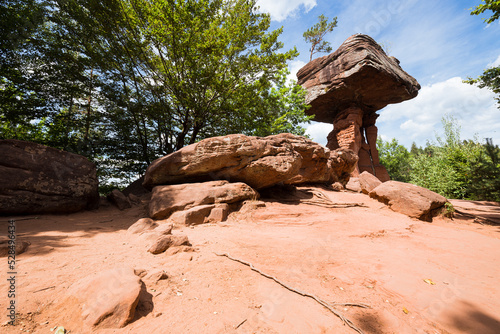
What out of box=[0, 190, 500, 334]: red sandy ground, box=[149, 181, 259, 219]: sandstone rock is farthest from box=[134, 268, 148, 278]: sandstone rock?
box=[149, 181, 259, 219]: sandstone rock

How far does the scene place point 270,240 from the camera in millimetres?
3770

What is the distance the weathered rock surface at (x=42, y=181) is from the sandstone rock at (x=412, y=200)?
414 inches

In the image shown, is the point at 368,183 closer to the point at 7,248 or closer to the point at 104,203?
the point at 104,203

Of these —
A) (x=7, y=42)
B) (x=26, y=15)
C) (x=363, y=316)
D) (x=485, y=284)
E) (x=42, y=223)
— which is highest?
(x=26, y=15)

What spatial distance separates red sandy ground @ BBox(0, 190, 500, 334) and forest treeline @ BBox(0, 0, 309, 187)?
662 cm

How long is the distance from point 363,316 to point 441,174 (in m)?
19.0

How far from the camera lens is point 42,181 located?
4961 mm

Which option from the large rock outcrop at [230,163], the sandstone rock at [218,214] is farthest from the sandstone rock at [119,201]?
the sandstone rock at [218,214]

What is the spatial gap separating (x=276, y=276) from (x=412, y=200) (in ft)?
23.6

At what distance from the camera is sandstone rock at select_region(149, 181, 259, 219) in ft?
17.3

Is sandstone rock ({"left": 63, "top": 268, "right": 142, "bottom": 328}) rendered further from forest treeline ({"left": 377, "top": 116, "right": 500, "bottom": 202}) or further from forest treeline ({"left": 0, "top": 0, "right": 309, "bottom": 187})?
forest treeline ({"left": 377, "top": 116, "right": 500, "bottom": 202})

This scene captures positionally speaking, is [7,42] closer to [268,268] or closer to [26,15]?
[26,15]

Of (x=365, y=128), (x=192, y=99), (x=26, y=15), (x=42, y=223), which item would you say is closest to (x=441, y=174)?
(x=365, y=128)

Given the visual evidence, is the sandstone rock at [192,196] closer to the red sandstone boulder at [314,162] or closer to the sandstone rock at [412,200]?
the red sandstone boulder at [314,162]
